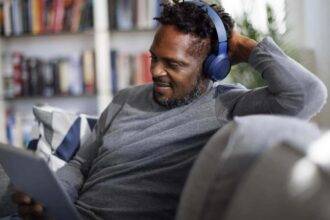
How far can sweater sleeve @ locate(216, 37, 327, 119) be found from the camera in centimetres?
106

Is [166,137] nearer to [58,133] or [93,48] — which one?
[58,133]

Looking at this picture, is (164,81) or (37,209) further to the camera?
(164,81)

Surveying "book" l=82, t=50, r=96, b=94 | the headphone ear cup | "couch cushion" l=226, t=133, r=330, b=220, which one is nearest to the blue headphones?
the headphone ear cup

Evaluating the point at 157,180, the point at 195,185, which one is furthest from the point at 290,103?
the point at 195,185

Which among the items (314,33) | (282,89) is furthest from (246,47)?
(314,33)

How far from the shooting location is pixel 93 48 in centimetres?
273

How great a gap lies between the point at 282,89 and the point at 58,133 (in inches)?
33.6

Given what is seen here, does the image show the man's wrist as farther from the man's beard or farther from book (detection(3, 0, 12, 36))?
book (detection(3, 0, 12, 36))

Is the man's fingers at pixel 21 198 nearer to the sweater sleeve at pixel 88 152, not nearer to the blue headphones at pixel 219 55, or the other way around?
the sweater sleeve at pixel 88 152

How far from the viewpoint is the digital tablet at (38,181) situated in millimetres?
832

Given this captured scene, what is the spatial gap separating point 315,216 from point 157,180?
68 cm

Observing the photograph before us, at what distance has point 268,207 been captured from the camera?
Answer: 0.53 m

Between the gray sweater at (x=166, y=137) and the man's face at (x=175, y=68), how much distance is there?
0.03 meters

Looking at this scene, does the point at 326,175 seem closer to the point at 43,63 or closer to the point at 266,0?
the point at 266,0
